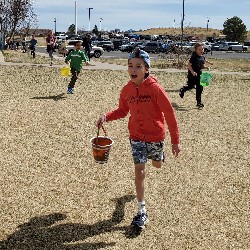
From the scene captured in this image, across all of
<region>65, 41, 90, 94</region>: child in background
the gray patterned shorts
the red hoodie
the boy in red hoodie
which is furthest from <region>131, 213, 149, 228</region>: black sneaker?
<region>65, 41, 90, 94</region>: child in background

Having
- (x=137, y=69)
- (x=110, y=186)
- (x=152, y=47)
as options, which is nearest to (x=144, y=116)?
(x=137, y=69)

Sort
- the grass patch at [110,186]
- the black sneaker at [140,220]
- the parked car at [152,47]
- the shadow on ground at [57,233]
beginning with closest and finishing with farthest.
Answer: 1. the shadow on ground at [57,233]
2. the grass patch at [110,186]
3. the black sneaker at [140,220]
4. the parked car at [152,47]

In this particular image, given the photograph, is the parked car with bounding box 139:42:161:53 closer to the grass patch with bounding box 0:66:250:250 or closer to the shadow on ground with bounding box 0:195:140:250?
the grass patch with bounding box 0:66:250:250

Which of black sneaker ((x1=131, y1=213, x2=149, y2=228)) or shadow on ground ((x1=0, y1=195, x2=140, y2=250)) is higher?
black sneaker ((x1=131, y1=213, x2=149, y2=228))

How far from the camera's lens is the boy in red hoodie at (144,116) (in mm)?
3951

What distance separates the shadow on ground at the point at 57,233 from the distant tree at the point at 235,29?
3148 inches

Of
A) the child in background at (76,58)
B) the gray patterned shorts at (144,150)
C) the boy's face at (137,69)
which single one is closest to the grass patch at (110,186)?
the gray patterned shorts at (144,150)

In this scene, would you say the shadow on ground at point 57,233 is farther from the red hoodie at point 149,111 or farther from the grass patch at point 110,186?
the red hoodie at point 149,111

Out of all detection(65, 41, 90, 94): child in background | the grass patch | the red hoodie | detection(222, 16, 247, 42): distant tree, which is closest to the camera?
the red hoodie

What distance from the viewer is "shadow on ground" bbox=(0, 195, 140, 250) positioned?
3.86m

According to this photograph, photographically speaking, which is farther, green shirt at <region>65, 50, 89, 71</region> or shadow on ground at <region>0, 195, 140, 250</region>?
green shirt at <region>65, 50, 89, 71</region>

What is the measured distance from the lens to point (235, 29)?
78625 millimetres

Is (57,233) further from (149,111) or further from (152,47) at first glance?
(152,47)

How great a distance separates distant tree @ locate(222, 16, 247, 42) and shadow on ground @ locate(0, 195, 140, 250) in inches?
3148
